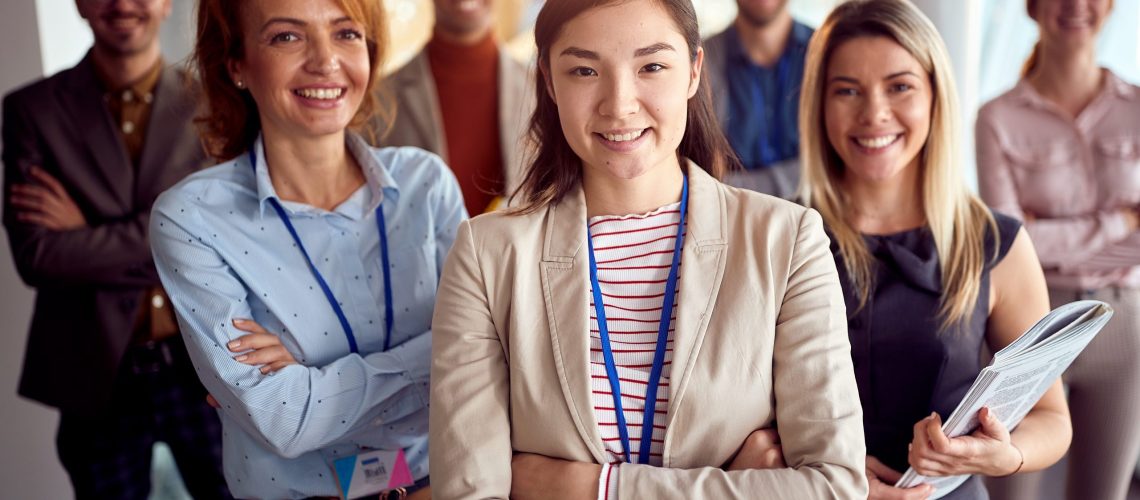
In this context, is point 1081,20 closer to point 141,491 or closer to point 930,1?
point 930,1

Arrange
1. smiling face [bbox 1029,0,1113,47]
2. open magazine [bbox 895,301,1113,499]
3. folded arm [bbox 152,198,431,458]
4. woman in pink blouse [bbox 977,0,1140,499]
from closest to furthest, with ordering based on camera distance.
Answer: open magazine [bbox 895,301,1113,499], folded arm [bbox 152,198,431,458], woman in pink blouse [bbox 977,0,1140,499], smiling face [bbox 1029,0,1113,47]

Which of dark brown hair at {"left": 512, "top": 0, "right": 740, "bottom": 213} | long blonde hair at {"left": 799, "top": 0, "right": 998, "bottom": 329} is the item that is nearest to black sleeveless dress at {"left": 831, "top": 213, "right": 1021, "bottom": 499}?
long blonde hair at {"left": 799, "top": 0, "right": 998, "bottom": 329}

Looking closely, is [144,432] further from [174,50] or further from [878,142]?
[878,142]

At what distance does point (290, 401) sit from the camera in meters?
1.93

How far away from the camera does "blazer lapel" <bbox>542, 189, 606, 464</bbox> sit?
Result: 1.60 meters

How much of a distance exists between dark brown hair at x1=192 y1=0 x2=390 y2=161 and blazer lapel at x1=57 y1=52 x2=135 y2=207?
2.59 feet

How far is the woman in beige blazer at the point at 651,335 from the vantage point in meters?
1.58

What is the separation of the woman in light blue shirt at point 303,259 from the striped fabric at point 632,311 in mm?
558

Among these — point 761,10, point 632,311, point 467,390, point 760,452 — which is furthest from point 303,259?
point 761,10

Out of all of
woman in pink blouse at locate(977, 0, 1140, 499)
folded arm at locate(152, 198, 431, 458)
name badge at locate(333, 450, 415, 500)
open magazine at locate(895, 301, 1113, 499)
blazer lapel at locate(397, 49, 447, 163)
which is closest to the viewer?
open magazine at locate(895, 301, 1113, 499)

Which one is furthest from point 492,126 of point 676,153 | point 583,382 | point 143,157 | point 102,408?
point 583,382

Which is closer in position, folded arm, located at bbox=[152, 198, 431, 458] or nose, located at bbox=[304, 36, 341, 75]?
folded arm, located at bbox=[152, 198, 431, 458]

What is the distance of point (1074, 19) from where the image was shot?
3.23 m

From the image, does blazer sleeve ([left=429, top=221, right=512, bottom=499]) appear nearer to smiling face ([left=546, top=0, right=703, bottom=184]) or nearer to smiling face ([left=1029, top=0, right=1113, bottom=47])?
smiling face ([left=546, top=0, right=703, bottom=184])
